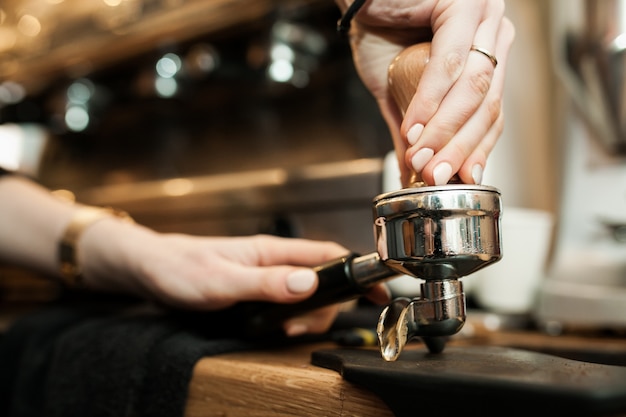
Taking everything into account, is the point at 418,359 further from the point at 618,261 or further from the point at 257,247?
the point at 618,261

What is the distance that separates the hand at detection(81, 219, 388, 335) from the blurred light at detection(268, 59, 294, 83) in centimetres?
42

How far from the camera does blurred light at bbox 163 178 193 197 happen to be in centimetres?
115

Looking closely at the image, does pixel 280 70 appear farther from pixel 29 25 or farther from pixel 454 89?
pixel 29 25

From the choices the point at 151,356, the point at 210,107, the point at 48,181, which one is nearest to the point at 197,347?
the point at 151,356

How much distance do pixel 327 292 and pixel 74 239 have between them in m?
0.34

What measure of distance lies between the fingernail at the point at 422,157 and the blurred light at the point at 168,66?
0.84 m

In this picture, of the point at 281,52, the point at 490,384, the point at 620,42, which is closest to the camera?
the point at 490,384

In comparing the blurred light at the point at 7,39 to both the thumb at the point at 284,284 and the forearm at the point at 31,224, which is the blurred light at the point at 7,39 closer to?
the forearm at the point at 31,224

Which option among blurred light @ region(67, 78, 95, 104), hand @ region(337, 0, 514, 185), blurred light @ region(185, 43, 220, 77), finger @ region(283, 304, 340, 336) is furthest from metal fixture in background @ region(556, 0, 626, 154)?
blurred light @ region(67, 78, 95, 104)

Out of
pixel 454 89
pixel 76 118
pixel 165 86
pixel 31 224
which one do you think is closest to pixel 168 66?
pixel 165 86

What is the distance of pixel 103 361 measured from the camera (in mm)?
492

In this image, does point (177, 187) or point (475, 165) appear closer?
point (475, 165)

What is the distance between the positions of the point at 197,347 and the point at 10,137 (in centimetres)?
143

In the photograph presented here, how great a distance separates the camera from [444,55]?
13.3 inches
